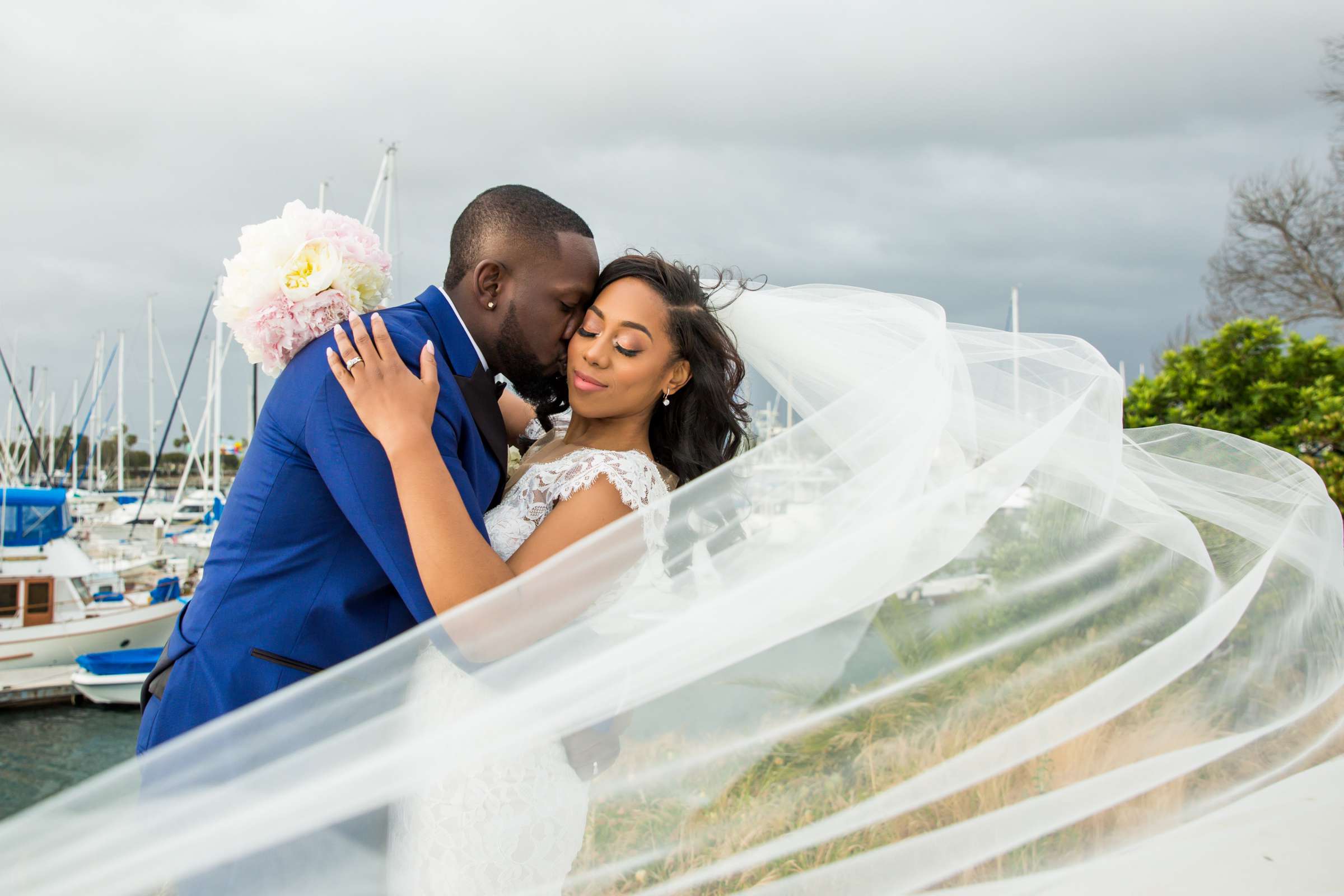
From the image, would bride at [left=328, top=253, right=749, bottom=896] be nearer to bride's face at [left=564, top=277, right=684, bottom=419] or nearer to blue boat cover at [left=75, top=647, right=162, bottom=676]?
bride's face at [left=564, top=277, right=684, bottom=419]

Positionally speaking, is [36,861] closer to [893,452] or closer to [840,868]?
[840,868]

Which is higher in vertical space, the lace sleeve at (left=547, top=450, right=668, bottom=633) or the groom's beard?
the groom's beard

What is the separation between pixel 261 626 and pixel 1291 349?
971cm

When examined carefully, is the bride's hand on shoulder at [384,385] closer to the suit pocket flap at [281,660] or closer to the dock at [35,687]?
the suit pocket flap at [281,660]

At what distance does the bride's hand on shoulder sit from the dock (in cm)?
2636

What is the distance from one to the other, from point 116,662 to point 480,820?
25.4 metres

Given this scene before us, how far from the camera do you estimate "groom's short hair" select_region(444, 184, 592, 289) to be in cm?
253

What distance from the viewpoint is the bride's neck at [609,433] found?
9.38 ft

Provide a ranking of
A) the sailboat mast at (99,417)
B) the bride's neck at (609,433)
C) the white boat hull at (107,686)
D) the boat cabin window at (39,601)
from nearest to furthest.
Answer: the bride's neck at (609,433) < the white boat hull at (107,686) < the boat cabin window at (39,601) < the sailboat mast at (99,417)

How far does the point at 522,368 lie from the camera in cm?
261

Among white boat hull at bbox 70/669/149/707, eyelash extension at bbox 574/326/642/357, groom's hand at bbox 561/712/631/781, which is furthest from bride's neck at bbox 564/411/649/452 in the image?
A: white boat hull at bbox 70/669/149/707

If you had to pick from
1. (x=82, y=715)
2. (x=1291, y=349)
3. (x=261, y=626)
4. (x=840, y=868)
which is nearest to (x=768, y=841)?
(x=840, y=868)

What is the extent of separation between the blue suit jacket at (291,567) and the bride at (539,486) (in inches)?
2.8

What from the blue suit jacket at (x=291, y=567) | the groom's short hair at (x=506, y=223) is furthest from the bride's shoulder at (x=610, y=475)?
the groom's short hair at (x=506, y=223)
